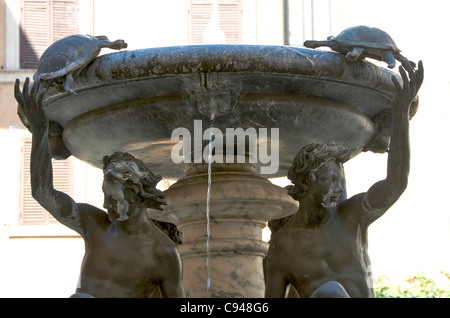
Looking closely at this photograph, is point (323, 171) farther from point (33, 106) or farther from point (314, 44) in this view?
point (33, 106)

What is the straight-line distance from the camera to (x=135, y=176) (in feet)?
13.1

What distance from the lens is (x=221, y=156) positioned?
4688 mm

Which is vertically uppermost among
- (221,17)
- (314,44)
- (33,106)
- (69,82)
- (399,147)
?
(221,17)

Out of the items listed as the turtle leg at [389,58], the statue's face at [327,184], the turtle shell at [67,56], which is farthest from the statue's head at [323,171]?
the turtle shell at [67,56]

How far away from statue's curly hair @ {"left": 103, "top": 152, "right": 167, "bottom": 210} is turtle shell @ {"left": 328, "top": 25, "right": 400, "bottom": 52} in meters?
0.88

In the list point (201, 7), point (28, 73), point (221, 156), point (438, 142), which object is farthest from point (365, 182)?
point (221, 156)

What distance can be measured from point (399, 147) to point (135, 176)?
96 centimetres

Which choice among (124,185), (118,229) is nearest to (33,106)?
(124,185)

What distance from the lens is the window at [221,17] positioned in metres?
16.4

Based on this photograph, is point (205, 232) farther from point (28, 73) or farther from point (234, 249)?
point (28, 73)

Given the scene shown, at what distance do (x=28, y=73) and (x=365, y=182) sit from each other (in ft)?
16.7

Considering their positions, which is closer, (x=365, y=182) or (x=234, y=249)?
(x=234, y=249)

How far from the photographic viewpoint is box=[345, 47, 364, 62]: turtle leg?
13.4ft

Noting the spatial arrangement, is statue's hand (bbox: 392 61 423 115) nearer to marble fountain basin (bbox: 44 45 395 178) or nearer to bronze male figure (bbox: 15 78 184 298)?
marble fountain basin (bbox: 44 45 395 178)
